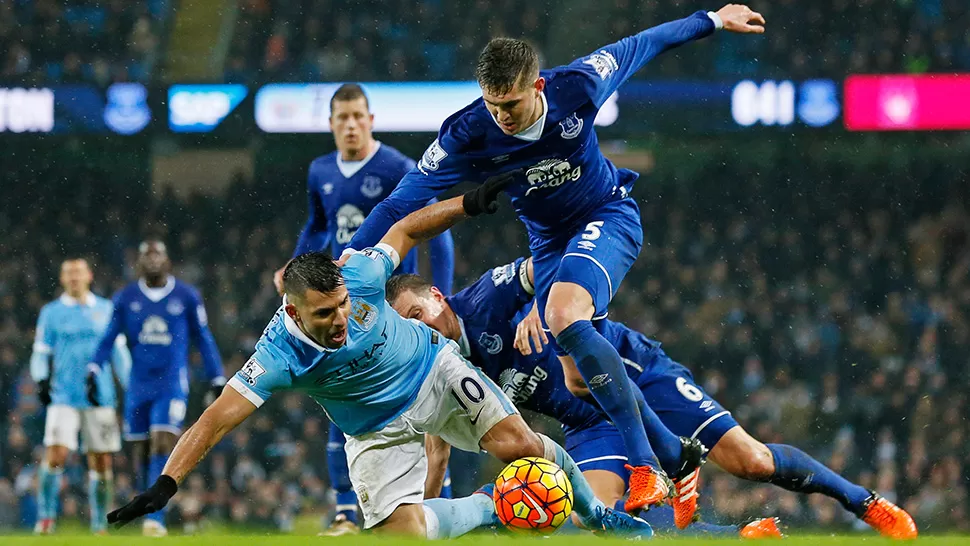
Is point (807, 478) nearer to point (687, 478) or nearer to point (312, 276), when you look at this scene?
point (687, 478)

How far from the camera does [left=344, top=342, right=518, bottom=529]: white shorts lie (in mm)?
5859

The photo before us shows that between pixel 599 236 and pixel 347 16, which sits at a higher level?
pixel 347 16

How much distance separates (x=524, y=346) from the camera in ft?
21.9

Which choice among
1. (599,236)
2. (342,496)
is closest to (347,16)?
(342,496)

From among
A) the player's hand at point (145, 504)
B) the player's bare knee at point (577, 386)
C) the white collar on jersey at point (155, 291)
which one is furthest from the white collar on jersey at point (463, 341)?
the white collar on jersey at point (155, 291)

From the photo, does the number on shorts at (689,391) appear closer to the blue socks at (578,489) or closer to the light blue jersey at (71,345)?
the blue socks at (578,489)

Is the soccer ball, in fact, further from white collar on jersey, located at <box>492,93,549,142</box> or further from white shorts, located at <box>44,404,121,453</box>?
white shorts, located at <box>44,404,121,453</box>

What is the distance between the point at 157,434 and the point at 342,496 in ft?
7.84

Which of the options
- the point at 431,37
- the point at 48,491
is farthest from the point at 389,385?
the point at 431,37

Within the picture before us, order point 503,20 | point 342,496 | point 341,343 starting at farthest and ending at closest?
1. point 503,20
2. point 342,496
3. point 341,343

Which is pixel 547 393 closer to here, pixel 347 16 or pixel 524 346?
pixel 524 346

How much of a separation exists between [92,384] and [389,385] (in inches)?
210

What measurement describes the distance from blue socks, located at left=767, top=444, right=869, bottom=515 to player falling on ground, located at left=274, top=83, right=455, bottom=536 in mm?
2296

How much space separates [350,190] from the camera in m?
8.05
